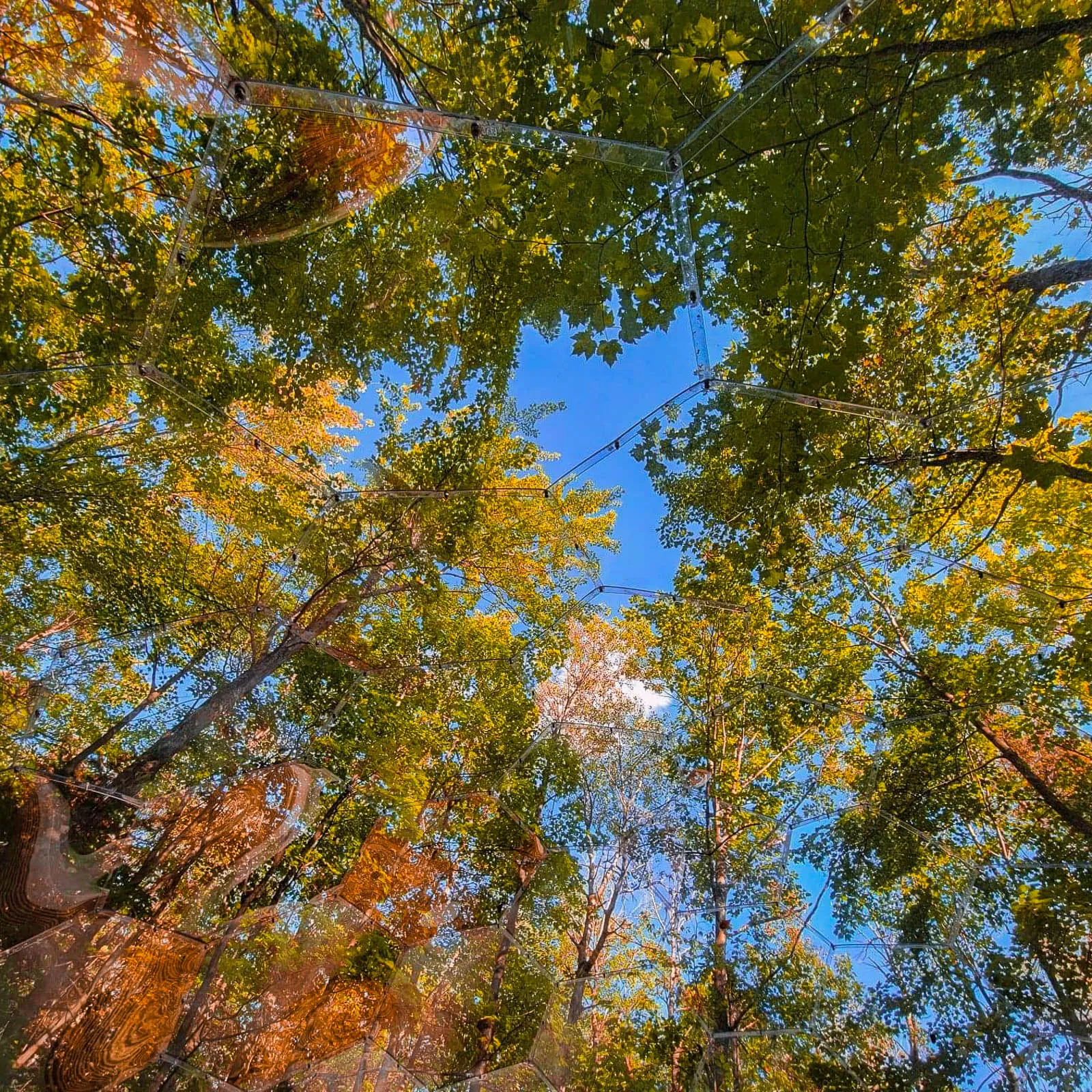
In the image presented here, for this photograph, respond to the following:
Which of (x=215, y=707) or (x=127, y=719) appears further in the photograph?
(x=215, y=707)

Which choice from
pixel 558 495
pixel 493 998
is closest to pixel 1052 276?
pixel 558 495

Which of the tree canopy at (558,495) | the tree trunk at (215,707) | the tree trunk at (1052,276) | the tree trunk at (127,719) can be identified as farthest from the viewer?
the tree trunk at (215,707)

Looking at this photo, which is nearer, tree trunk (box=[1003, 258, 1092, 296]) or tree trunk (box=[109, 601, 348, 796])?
tree trunk (box=[1003, 258, 1092, 296])

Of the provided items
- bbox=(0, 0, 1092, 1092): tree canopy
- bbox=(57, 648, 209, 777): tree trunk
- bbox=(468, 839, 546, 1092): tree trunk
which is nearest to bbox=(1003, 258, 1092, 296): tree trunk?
bbox=(0, 0, 1092, 1092): tree canopy

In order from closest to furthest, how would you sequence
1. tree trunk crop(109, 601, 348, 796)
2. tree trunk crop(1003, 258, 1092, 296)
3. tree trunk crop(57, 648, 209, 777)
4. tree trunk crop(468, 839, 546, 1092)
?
tree trunk crop(1003, 258, 1092, 296), tree trunk crop(57, 648, 209, 777), tree trunk crop(109, 601, 348, 796), tree trunk crop(468, 839, 546, 1092)

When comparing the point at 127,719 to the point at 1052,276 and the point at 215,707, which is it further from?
the point at 1052,276

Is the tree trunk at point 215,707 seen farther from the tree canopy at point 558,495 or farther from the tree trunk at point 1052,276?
the tree trunk at point 1052,276

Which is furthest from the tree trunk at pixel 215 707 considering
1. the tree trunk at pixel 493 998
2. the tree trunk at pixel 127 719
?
the tree trunk at pixel 493 998

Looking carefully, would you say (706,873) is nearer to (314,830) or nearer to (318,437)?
(314,830)

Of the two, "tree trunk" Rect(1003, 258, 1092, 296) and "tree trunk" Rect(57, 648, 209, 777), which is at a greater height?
"tree trunk" Rect(1003, 258, 1092, 296)

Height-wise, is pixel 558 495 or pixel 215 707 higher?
pixel 558 495

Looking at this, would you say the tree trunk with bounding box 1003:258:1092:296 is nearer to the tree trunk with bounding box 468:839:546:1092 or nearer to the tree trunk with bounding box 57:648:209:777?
the tree trunk with bounding box 468:839:546:1092

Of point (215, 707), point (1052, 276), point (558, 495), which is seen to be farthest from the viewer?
point (215, 707)

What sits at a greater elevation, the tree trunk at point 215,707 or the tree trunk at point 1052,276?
the tree trunk at point 1052,276
